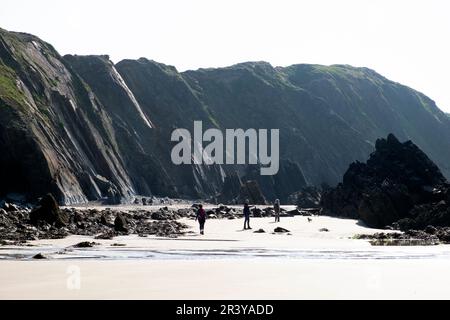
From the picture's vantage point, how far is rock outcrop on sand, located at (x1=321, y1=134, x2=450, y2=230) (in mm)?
41469

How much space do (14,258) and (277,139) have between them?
537 feet

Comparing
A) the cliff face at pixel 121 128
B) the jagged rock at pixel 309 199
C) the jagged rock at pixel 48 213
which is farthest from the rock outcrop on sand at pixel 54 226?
the jagged rock at pixel 309 199

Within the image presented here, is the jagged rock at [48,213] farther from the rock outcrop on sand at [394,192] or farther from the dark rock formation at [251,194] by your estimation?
the dark rock formation at [251,194]

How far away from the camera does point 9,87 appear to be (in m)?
86.1

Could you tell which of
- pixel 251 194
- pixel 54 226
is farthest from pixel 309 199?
pixel 54 226

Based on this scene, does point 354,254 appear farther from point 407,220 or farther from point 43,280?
point 407,220

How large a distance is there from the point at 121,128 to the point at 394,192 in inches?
3098

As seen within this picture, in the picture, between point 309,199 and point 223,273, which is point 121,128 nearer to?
point 309,199

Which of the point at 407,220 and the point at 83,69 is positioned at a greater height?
the point at 83,69

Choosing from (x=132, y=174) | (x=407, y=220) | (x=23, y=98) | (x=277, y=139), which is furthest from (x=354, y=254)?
(x=277, y=139)

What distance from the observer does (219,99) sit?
19062 centimetres

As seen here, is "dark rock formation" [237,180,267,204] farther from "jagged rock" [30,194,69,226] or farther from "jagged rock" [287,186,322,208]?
"jagged rock" [30,194,69,226]

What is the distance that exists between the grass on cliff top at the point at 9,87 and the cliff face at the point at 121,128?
10.0 inches

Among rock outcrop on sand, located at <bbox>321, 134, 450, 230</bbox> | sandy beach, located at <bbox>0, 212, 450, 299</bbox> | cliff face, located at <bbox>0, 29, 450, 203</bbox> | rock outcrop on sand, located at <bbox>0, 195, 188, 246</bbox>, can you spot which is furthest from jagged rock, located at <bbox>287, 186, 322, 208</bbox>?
sandy beach, located at <bbox>0, 212, 450, 299</bbox>
